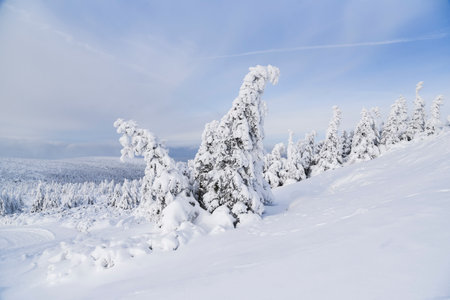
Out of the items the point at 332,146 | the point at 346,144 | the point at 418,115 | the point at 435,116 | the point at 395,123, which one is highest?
the point at 418,115

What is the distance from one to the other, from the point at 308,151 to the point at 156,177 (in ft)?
111

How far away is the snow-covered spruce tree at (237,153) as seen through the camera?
1101 centimetres

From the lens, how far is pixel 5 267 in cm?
880

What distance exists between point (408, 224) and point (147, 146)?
9723mm

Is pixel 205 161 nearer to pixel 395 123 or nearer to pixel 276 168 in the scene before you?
pixel 276 168

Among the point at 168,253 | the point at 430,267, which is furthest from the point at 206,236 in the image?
the point at 430,267

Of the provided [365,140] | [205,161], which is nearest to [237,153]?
[205,161]

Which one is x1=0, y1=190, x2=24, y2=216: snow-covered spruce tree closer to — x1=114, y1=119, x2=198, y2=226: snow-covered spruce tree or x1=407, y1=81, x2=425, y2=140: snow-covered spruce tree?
x1=114, y1=119, x2=198, y2=226: snow-covered spruce tree

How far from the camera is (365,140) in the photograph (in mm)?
30578

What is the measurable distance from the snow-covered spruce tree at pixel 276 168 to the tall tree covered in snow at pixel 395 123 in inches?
806

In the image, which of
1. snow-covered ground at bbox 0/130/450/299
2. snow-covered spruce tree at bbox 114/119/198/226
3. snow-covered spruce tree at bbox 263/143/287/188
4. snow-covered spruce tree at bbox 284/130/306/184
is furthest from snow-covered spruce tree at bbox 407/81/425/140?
snow-covered spruce tree at bbox 114/119/198/226

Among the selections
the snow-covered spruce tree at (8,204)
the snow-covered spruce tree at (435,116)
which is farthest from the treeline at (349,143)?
the snow-covered spruce tree at (8,204)

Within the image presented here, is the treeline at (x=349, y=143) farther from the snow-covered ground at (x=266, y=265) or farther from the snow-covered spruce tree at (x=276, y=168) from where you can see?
the snow-covered ground at (x=266, y=265)

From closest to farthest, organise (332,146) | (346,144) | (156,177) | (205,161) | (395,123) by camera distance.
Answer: (156,177) → (205,161) → (332,146) → (395,123) → (346,144)
